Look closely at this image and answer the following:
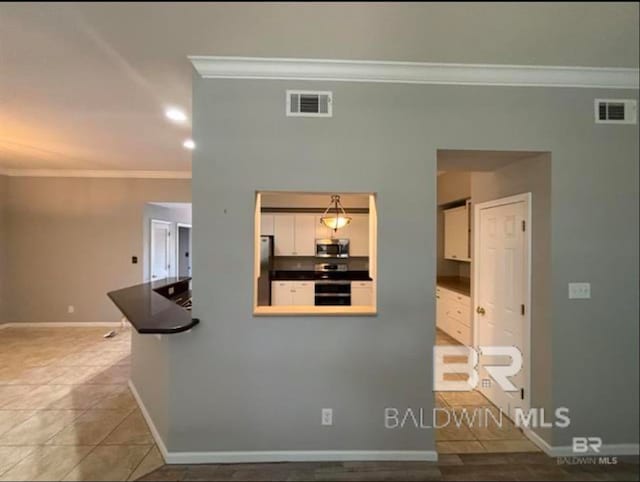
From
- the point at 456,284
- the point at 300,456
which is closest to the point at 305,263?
the point at 456,284

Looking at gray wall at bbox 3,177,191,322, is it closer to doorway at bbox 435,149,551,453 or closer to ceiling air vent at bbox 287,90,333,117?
ceiling air vent at bbox 287,90,333,117

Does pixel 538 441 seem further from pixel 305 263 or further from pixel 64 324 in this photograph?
pixel 64 324

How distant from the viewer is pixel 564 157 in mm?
2582

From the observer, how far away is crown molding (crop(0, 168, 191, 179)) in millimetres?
6211

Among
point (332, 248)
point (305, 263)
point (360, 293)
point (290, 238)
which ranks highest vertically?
point (290, 238)

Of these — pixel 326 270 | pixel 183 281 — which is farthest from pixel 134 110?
pixel 326 270

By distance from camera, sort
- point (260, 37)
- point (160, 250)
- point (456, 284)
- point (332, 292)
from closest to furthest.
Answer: point (260, 37) → point (456, 284) → point (332, 292) → point (160, 250)

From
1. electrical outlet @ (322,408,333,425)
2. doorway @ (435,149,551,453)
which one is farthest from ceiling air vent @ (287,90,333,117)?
electrical outlet @ (322,408,333,425)

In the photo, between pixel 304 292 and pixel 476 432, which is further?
pixel 304 292

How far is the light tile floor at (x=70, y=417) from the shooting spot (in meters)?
2.45

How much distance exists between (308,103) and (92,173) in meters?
5.48

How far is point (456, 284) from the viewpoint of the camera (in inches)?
233

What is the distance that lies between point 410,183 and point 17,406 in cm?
412

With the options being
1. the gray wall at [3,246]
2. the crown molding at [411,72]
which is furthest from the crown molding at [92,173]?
the crown molding at [411,72]
